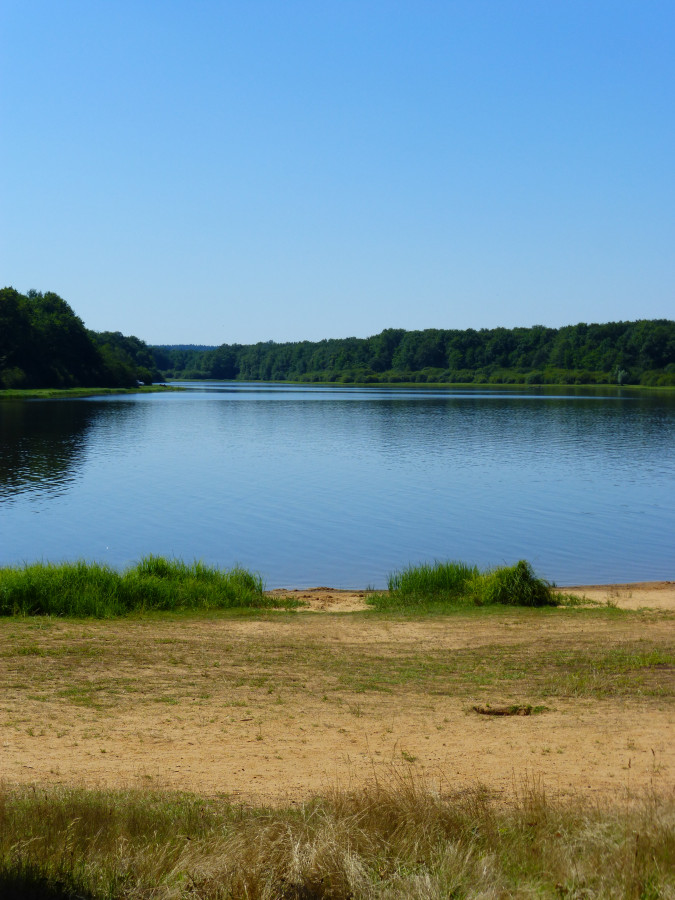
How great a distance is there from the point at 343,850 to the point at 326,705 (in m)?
4.40

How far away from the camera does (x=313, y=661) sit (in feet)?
38.6

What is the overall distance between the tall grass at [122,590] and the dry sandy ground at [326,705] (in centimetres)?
104

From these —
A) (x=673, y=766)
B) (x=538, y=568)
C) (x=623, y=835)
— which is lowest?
(x=538, y=568)

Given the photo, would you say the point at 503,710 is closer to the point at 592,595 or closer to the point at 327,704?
the point at 327,704

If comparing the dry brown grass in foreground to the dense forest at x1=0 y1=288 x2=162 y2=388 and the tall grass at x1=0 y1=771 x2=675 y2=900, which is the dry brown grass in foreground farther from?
the dense forest at x1=0 y1=288 x2=162 y2=388

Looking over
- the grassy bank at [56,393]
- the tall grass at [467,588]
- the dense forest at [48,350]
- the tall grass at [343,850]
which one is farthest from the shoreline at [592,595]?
the dense forest at [48,350]

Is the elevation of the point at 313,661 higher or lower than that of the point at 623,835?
lower

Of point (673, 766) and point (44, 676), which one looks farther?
point (44, 676)

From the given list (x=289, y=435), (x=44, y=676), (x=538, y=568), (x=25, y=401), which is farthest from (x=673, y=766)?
(x=25, y=401)

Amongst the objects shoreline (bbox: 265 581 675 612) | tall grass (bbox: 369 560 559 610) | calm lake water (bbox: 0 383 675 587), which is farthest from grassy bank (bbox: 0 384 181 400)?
tall grass (bbox: 369 560 559 610)

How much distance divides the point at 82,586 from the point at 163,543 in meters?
9.25

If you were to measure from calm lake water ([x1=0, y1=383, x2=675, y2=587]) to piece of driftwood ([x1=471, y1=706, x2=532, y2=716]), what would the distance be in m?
10.7

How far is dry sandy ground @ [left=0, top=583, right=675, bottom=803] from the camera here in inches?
297

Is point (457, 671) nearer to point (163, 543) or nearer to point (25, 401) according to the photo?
point (163, 543)
